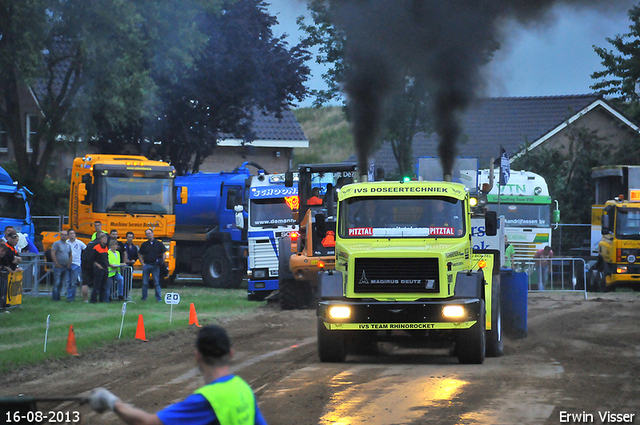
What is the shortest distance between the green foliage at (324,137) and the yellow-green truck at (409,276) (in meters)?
42.3

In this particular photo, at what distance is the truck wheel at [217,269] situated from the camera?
94.1 feet

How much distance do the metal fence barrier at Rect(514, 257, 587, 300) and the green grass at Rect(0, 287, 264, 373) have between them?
9077 millimetres

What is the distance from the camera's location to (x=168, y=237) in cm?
2688

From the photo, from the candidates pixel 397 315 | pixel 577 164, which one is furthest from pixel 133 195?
pixel 577 164

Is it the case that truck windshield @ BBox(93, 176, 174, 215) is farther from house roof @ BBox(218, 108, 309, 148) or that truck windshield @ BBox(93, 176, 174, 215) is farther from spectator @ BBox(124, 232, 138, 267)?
house roof @ BBox(218, 108, 309, 148)

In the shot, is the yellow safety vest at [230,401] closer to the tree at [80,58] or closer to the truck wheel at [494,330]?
the truck wheel at [494,330]

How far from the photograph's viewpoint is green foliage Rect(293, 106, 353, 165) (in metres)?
60.5

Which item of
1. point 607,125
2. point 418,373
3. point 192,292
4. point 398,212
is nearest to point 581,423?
point 418,373

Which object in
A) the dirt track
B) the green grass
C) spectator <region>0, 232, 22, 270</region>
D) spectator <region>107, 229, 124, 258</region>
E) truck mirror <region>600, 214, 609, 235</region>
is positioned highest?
truck mirror <region>600, 214, 609, 235</region>

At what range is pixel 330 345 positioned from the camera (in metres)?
12.3

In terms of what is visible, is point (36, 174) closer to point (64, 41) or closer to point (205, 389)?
point (64, 41)

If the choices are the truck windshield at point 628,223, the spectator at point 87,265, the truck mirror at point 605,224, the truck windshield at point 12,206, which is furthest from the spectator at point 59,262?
the truck windshield at point 628,223

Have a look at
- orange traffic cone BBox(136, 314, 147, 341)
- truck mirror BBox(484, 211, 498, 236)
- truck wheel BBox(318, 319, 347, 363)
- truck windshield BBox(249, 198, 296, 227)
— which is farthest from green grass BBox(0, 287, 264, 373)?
truck mirror BBox(484, 211, 498, 236)

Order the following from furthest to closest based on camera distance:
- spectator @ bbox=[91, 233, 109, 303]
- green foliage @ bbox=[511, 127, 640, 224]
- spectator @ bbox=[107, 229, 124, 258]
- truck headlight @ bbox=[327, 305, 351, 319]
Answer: green foliage @ bbox=[511, 127, 640, 224] < spectator @ bbox=[107, 229, 124, 258] < spectator @ bbox=[91, 233, 109, 303] < truck headlight @ bbox=[327, 305, 351, 319]
